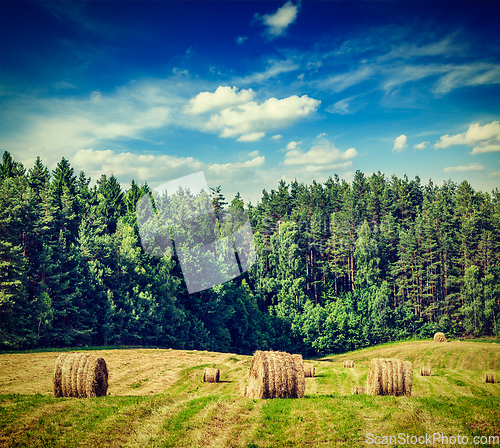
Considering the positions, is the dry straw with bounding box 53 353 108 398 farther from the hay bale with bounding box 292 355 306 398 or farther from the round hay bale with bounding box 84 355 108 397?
the hay bale with bounding box 292 355 306 398

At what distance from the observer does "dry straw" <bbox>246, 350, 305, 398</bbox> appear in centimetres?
1673

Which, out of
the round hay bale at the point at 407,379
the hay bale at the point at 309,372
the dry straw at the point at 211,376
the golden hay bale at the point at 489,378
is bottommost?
the golden hay bale at the point at 489,378

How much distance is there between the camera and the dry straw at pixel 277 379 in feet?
54.9

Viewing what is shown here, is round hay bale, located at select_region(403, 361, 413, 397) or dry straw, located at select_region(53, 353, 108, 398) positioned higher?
dry straw, located at select_region(53, 353, 108, 398)

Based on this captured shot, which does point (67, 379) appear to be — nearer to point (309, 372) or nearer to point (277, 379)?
point (277, 379)

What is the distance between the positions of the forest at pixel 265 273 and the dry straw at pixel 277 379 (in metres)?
28.0

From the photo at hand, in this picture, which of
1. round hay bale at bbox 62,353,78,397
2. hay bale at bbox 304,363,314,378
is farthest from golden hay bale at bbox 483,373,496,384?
round hay bale at bbox 62,353,78,397

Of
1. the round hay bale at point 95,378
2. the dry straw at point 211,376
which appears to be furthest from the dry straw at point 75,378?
the dry straw at point 211,376

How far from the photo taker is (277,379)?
16766mm

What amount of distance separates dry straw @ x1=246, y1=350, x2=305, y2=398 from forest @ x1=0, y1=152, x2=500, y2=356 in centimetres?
2801

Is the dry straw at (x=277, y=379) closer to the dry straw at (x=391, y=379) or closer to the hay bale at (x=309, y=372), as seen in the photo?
the dry straw at (x=391, y=379)

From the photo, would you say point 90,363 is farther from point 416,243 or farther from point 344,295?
point 416,243

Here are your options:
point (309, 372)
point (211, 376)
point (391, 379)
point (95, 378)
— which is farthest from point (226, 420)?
point (309, 372)

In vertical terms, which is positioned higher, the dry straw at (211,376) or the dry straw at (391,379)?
the dry straw at (391,379)
